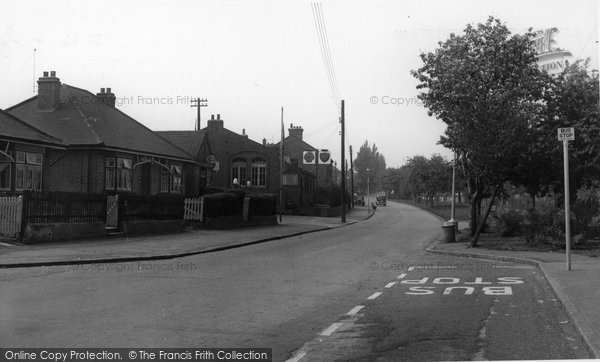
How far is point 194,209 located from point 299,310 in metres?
20.4

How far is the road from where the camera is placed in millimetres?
6262

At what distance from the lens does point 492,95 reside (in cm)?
1831

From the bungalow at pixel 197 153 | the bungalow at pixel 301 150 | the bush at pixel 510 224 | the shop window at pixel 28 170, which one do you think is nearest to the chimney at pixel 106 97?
the bungalow at pixel 197 153

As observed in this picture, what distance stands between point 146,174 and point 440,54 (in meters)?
18.9

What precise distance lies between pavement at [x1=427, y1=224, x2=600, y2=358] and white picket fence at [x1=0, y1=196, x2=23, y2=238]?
1349 centimetres

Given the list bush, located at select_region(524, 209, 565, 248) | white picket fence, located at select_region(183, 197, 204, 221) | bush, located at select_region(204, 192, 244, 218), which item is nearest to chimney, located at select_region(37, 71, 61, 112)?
white picket fence, located at select_region(183, 197, 204, 221)

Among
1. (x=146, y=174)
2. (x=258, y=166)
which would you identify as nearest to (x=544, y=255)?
(x=146, y=174)

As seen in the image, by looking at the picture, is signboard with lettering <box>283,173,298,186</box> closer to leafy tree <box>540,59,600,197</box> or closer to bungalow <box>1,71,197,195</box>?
bungalow <box>1,71,197,195</box>

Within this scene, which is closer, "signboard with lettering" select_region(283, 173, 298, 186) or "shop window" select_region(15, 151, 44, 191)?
"shop window" select_region(15, 151, 44, 191)

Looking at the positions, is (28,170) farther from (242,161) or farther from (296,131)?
(296,131)

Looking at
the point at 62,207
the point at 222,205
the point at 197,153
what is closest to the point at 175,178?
the point at 197,153

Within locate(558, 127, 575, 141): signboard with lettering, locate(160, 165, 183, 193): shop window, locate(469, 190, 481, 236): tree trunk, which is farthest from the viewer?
locate(160, 165, 183, 193): shop window

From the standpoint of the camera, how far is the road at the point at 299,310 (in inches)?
247

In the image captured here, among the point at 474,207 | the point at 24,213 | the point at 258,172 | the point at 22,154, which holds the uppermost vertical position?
the point at 258,172
